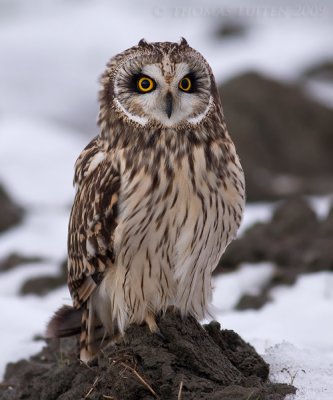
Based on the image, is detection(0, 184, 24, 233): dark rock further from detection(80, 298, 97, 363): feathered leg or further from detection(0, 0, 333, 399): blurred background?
detection(80, 298, 97, 363): feathered leg

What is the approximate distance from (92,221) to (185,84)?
83 cm

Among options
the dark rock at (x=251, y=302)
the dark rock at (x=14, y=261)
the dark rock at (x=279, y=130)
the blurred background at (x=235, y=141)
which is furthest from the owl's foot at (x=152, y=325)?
the dark rock at (x=279, y=130)

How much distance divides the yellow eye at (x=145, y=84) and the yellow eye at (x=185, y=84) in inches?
5.3

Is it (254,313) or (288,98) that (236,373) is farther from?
(288,98)

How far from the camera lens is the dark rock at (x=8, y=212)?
9.64m

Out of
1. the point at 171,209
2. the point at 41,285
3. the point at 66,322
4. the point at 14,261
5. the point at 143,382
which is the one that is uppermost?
the point at 14,261

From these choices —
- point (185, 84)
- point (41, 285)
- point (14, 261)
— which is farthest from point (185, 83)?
point (14, 261)

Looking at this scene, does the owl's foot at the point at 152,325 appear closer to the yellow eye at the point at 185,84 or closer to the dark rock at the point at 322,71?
the yellow eye at the point at 185,84

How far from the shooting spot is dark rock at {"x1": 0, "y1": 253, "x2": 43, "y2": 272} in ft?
27.2

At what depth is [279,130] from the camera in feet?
45.5

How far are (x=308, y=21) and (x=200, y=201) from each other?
17.7 meters

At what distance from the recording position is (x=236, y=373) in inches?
191

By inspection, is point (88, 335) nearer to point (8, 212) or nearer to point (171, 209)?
point (171, 209)

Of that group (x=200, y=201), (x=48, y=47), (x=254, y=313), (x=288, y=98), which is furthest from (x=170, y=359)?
(x=48, y=47)
